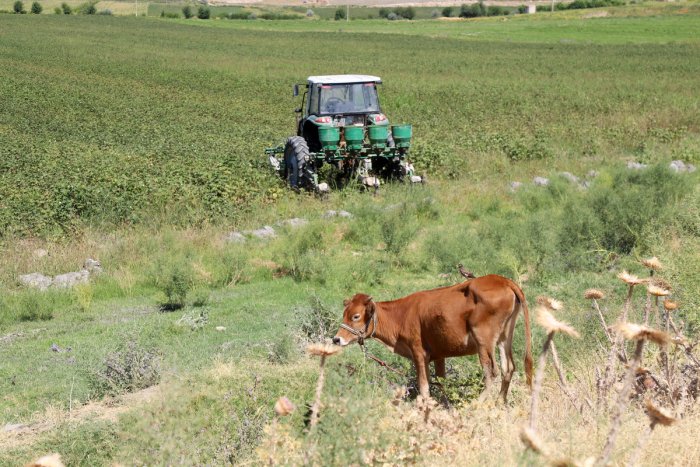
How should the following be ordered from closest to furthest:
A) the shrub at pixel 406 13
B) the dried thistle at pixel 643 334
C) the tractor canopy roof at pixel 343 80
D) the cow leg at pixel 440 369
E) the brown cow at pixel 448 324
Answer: the dried thistle at pixel 643 334, the brown cow at pixel 448 324, the cow leg at pixel 440 369, the tractor canopy roof at pixel 343 80, the shrub at pixel 406 13

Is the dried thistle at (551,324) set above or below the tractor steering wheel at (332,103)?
above

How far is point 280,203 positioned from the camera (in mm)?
16812

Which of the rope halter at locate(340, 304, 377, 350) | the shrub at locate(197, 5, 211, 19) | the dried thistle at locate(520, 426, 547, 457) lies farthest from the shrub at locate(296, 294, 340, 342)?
the shrub at locate(197, 5, 211, 19)

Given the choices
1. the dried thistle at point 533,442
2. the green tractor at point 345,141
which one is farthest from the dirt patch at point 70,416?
the green tractor at point 345,141

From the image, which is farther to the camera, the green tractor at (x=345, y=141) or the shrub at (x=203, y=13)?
the shrub at (x=203, y=13)

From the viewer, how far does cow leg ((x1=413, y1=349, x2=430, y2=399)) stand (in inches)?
281

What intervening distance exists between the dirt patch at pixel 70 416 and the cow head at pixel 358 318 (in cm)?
161

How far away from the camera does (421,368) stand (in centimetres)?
725

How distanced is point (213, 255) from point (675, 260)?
691cm

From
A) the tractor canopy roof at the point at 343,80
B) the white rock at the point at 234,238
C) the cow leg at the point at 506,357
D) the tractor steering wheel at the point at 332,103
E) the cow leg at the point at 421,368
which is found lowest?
the white rock at the point at 234,238

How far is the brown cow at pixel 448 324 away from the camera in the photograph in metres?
6.97

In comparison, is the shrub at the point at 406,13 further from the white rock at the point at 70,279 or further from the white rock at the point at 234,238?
the white rock at the point at 70,279

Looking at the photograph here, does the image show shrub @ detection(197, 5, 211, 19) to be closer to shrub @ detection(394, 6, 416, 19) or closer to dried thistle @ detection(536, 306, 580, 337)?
shrub @ detection(394, 6, 416, 19)

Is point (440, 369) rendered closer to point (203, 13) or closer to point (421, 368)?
point (421, 368)
